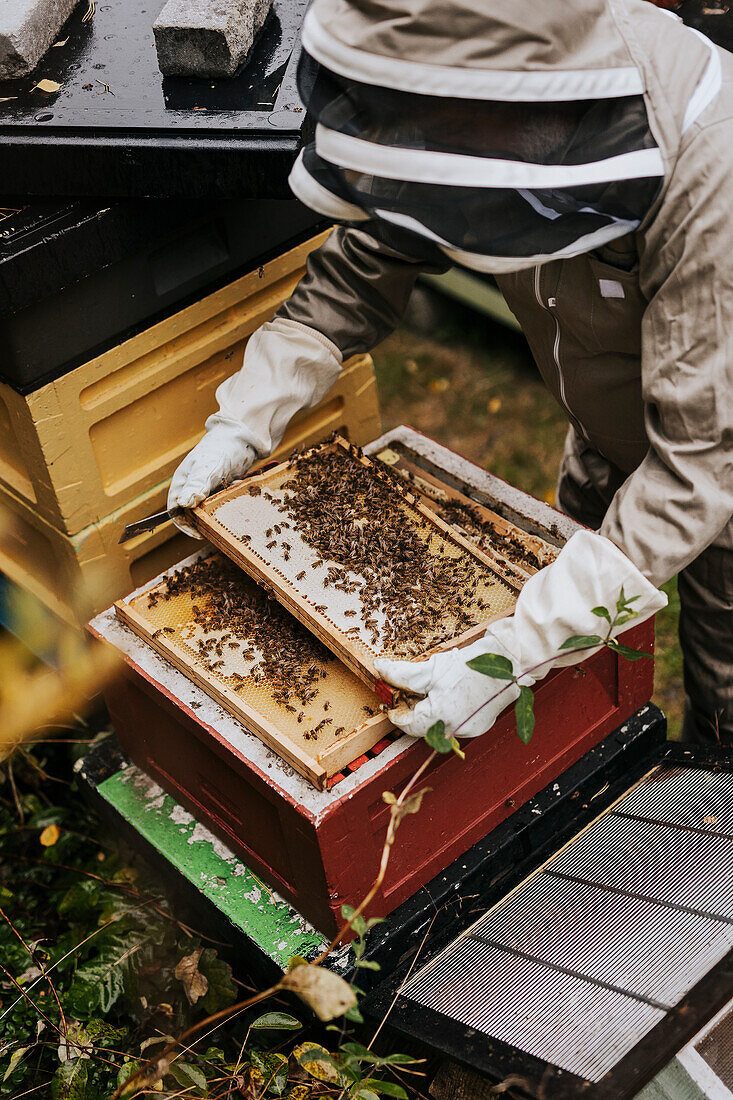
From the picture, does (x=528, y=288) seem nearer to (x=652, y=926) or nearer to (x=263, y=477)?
(x=263, y=477)

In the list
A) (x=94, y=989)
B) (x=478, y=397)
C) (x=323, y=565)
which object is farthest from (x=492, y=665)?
(x=478, y=397)

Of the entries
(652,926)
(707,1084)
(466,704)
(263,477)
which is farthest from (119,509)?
(707,1084)

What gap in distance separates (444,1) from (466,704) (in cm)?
116

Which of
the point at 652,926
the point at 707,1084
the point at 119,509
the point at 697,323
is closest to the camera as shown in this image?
the point at 707,1084

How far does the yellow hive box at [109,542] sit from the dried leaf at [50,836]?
0.62 m

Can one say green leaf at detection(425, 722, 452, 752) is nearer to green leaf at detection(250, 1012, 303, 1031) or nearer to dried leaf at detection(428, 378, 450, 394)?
green leaf at detection(250, 1012, 303, 1031)

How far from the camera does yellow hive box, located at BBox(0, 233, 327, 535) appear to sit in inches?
90.4

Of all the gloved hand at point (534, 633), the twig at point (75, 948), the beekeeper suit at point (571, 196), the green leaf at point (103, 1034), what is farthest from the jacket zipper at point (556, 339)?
the green leaf at point (103, 1034)

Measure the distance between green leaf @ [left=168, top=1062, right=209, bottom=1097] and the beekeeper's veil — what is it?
5.40ft

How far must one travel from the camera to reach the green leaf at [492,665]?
1.78 metres

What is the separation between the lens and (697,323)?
1.78 meters

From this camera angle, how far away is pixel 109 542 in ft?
8.32

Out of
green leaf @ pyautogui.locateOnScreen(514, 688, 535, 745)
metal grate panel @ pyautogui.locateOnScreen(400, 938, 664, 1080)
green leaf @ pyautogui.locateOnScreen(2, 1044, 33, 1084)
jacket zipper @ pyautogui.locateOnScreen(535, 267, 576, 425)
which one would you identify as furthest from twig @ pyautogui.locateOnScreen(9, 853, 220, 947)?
jacket zipper @ pyautogui.locateOnScreen(535, 267, 576, 425)

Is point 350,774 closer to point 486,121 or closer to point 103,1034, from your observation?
point 103,1034
